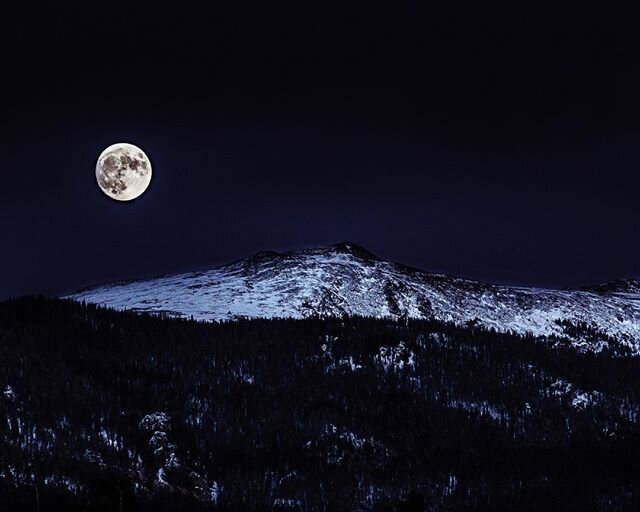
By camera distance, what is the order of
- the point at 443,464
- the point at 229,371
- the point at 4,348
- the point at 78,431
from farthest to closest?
the point at 229,371 < the point at 4,348 < the point at 443,464 < the point at 78,431

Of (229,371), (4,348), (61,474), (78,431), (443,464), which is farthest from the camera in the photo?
(229,371)

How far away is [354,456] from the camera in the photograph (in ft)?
578

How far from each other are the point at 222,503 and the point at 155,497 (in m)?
8.98

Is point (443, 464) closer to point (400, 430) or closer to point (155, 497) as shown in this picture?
point (400, 430)

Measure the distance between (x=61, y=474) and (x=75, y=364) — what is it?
195ft

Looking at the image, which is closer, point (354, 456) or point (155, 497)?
point (155, 497)

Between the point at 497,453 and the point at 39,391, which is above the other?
the point at 39,391

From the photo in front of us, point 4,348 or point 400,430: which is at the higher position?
point 4,348

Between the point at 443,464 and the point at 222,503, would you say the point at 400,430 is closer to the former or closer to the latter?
the point at 443,464

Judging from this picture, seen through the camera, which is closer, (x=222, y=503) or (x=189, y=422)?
(x=222, y=503)

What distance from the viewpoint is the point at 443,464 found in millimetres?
171625

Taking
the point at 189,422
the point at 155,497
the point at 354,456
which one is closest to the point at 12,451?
the point at 155,497

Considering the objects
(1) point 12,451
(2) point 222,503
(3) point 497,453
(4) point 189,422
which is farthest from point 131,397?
(3) point 497,453

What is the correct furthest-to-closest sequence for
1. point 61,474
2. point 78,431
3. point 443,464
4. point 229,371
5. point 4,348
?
point 229,371 → point 4,348 → point 443,464 → point 78,431 → point 61,474
